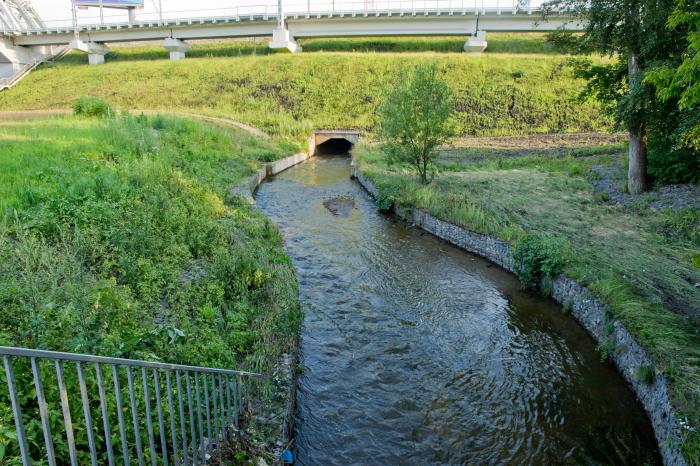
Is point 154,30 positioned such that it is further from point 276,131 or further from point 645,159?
point 645,159

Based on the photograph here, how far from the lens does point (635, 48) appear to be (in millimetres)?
16328

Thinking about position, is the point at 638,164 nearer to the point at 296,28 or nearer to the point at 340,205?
the point at 340,205

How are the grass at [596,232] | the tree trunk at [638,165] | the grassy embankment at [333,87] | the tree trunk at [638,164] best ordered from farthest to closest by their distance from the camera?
the grassy embankment at [333,87] → the tree trunk at [638,165] → the tree trunk at [638,164] → the grass at [596,232]

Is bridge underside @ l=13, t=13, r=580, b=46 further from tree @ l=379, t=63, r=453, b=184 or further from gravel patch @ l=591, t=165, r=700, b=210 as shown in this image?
tree @ l=379, t=63, r=453, b=184

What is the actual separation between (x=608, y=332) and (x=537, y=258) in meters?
3.22

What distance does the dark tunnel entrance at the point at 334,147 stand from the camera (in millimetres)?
37031

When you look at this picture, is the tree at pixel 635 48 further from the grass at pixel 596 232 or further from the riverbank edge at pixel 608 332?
the riverbank edge at pixel 608 332

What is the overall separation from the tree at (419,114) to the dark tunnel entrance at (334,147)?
16753 millimetres

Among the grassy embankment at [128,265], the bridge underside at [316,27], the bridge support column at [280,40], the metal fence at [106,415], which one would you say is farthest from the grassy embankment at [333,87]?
the metal fence at [106,415]

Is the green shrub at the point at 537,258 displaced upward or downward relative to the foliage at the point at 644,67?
downward

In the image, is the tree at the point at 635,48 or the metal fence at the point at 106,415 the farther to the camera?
the tree at the point at 635,48

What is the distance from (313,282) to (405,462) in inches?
259

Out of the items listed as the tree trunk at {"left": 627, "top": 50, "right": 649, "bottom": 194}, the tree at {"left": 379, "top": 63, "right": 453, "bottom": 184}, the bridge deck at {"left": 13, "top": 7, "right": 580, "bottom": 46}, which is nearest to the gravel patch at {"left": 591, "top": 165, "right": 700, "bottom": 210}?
the tree trunk at {"left": 627, "top": 50, "right": 649, "bottom": 194}

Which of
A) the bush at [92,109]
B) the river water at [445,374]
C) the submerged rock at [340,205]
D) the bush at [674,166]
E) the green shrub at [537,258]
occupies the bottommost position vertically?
the river water at [445,374]
